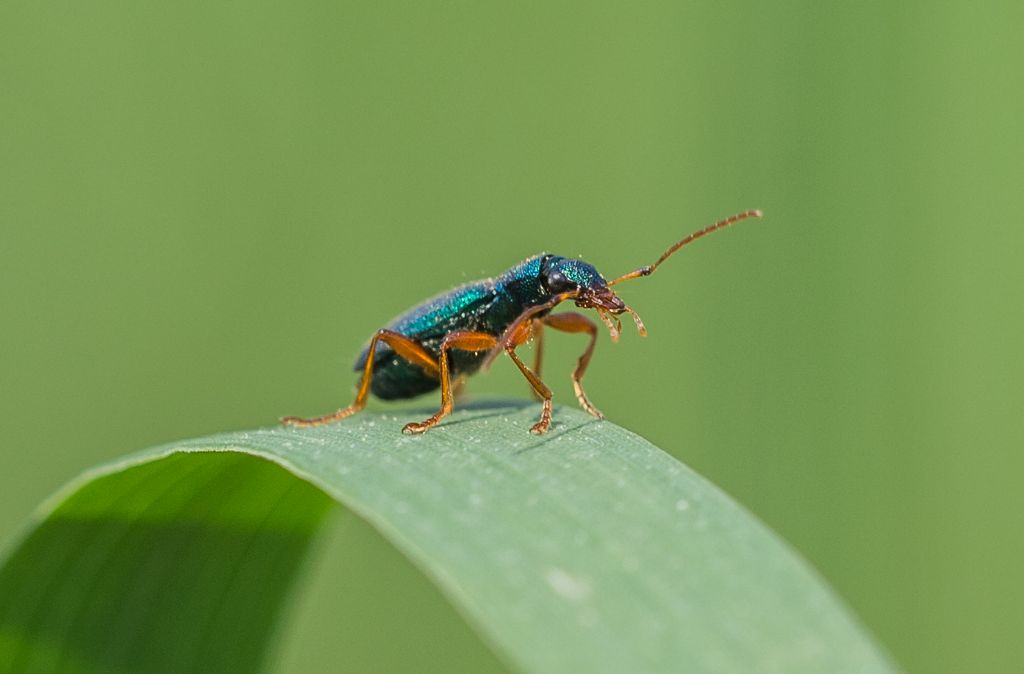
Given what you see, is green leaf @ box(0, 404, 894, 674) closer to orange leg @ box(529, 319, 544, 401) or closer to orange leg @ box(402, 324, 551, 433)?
orange leg @ box(402, 324, 551, 433)

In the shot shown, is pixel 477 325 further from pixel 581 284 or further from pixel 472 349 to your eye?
pixel 581 284

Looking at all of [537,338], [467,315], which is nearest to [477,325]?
[467,315]

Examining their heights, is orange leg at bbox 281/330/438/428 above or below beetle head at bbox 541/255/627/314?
below

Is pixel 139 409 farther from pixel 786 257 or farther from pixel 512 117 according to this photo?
pixel 786 257

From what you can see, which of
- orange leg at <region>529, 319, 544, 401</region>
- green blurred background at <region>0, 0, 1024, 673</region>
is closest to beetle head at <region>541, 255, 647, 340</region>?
orange leg at <region>529, 319, 544, 401</region>

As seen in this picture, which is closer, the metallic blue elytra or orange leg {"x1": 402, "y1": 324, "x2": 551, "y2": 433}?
orange leg {"x1": 402, "y1": 324, "x2": 551, "y2": 433}
